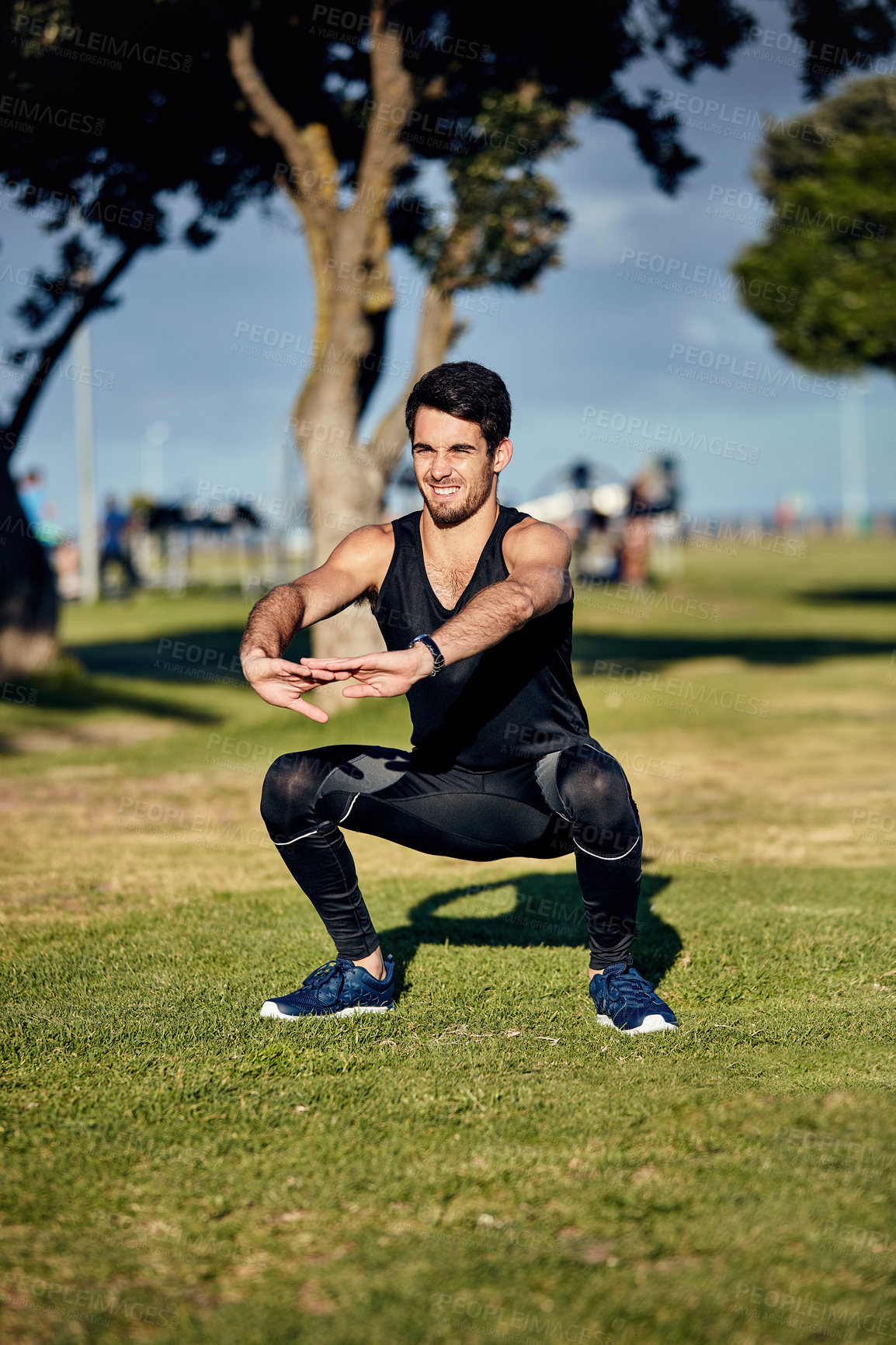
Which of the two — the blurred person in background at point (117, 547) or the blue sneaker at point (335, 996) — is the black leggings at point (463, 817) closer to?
the blue sneaker at point (335, 996)

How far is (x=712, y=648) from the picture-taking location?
19016 millimetres

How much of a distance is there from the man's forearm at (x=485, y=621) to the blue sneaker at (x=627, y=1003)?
1.30 meters

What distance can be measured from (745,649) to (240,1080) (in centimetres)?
1583

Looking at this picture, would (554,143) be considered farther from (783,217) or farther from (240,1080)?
(783,217)

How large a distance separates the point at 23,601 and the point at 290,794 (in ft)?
36.4

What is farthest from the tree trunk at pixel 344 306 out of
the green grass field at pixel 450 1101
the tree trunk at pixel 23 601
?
the green grass field at pixel 450 1101

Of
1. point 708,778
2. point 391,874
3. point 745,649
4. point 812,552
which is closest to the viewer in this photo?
point 391,874

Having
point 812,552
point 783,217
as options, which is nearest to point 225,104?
point 783,217

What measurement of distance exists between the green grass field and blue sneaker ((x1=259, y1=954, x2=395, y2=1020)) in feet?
0.27

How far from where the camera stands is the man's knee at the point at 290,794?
4.18m

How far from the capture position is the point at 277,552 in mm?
27312

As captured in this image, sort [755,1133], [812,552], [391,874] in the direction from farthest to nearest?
[812,552], [391,874], [755,1133]

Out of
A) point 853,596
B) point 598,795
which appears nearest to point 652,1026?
point 598,795

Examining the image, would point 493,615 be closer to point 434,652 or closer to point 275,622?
point 434,652
